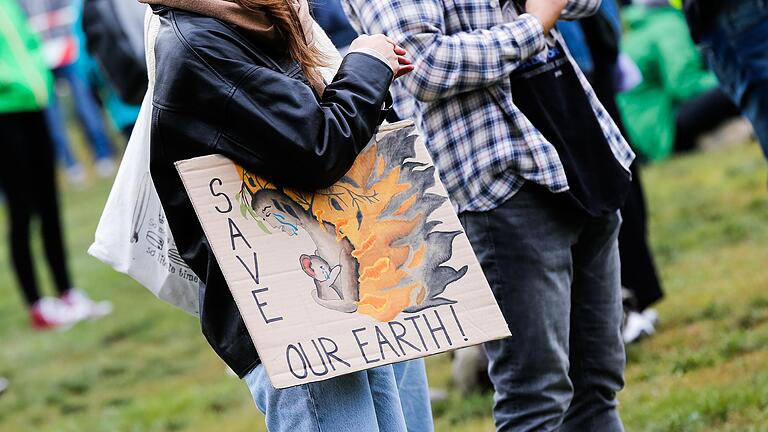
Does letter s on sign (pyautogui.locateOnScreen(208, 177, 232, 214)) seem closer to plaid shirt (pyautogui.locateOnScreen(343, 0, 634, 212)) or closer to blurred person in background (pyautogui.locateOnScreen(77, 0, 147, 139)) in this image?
plaid shirt (pyautogui.locateOnScreen(343, 0, 634, 212))

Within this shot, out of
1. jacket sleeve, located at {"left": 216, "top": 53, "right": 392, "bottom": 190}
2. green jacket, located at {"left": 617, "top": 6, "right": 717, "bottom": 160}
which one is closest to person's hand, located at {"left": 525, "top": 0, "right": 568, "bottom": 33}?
jacket sleeve, located at {"left": 216, "top": 53, "right": 392, "bottom": 190}

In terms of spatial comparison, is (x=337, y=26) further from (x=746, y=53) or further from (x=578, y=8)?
(x=578, y=8)

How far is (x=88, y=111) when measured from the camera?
13438mm

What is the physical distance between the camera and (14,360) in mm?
6395

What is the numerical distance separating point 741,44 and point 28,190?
463cm

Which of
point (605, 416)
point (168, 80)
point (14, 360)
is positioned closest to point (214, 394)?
point (14, 360)

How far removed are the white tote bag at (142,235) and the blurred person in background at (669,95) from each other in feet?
21.3

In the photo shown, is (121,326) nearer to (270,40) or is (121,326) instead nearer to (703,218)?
(703,218)

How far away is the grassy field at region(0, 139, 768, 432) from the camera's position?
13.0 feet

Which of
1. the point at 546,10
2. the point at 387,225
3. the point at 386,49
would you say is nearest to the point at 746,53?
the point at 546,10

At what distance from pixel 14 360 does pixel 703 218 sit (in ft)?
13.8

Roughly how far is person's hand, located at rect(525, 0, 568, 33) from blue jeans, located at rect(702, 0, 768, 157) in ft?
4.17

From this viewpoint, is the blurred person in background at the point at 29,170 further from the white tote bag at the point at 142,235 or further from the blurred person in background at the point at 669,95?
the white tote bag at the point at 142,235

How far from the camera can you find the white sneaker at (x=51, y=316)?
7.07 metres
